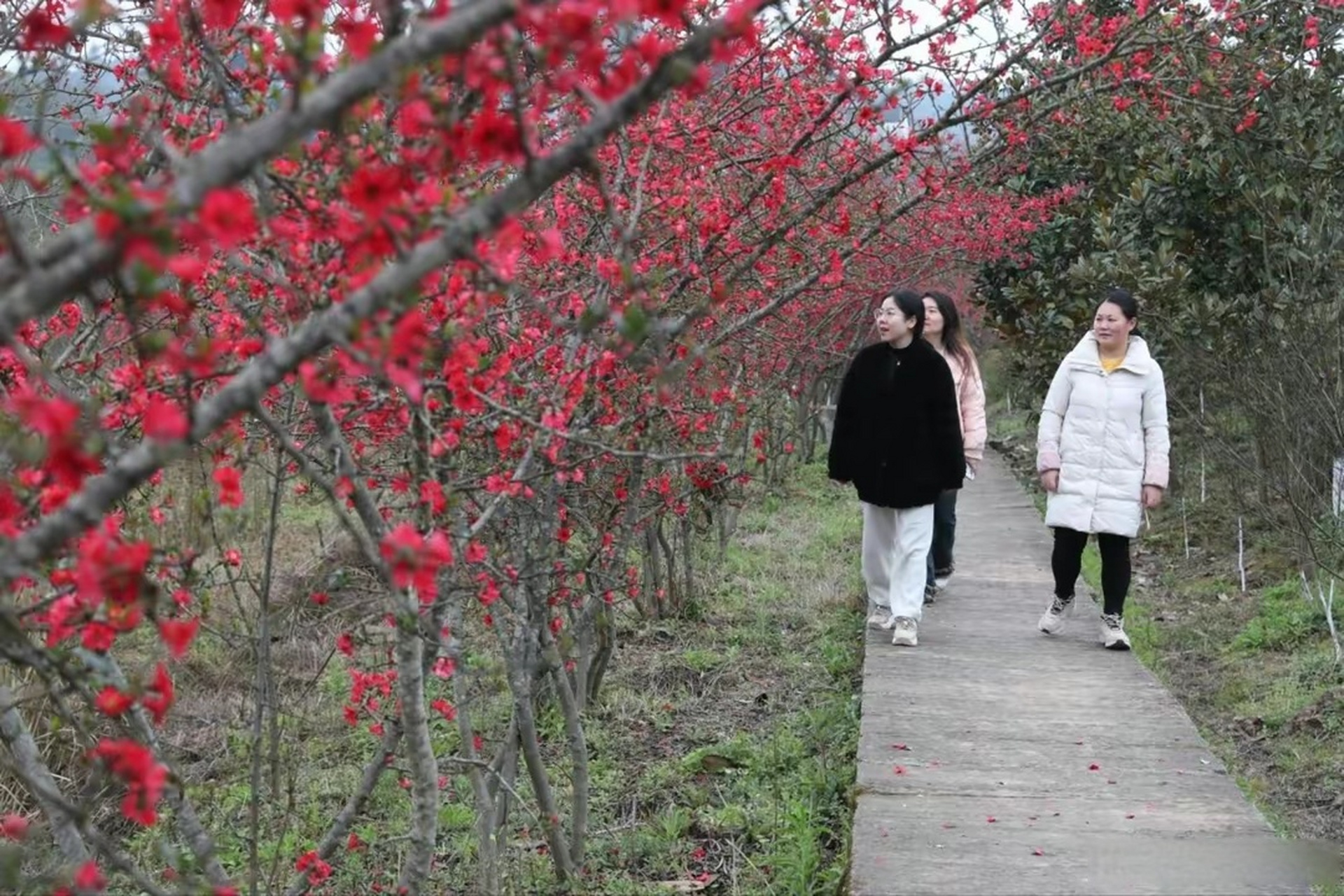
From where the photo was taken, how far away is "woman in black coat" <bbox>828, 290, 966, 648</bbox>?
6.08m

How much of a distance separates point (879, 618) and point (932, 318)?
157 cm

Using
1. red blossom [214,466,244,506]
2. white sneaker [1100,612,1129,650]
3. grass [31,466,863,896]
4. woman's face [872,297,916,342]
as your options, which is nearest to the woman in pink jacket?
grass [31,466,863,896]

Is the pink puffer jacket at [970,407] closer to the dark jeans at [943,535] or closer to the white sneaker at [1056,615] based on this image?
the dark jeans at [943,535]

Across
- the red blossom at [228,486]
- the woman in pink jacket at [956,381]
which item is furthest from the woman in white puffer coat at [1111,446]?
the red blossom at [228,486]

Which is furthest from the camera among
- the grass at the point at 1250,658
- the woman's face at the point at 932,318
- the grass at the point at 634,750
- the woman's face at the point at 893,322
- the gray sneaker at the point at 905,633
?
the woman's face at the point at 932,318

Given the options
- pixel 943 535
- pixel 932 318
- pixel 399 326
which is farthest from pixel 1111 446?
pixel 399 326

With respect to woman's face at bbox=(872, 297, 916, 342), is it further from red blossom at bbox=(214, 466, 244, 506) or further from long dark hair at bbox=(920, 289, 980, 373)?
red blossom at bbox=(214, 466, 244, 506)

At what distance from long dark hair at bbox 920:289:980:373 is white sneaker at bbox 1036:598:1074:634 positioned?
4.40 feet

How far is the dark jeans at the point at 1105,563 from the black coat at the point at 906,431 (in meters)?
0.51

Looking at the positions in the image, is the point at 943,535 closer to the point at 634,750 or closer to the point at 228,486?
the point at 634,750

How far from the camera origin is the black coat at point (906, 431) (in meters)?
6.09

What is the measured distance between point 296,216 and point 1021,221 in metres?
8.98

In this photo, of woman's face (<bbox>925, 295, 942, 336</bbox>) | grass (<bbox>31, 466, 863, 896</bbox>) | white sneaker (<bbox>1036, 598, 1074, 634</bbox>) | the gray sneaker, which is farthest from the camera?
woman's face (<bbox>925, 295, 942, 336</bbox>)

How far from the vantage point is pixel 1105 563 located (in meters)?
6.01
